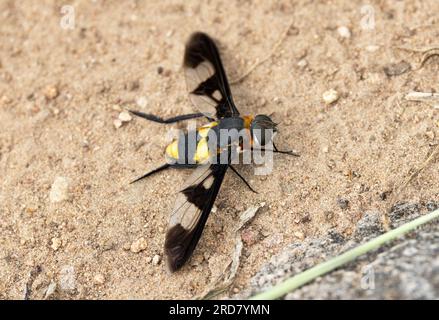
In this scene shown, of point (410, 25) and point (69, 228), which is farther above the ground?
point (410, 25)

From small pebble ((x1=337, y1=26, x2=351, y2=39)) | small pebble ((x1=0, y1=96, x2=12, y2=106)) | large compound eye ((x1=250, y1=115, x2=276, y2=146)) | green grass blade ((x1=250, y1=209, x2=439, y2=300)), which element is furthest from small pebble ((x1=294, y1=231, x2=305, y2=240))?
small pebble ((x1=0, y1=96, x2=12, y2=106))

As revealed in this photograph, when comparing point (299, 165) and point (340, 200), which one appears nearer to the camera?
point (340, 200)

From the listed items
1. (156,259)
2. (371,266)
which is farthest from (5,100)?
(371,266)

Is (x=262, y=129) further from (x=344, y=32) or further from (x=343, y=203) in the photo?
(x=344, y=32)
